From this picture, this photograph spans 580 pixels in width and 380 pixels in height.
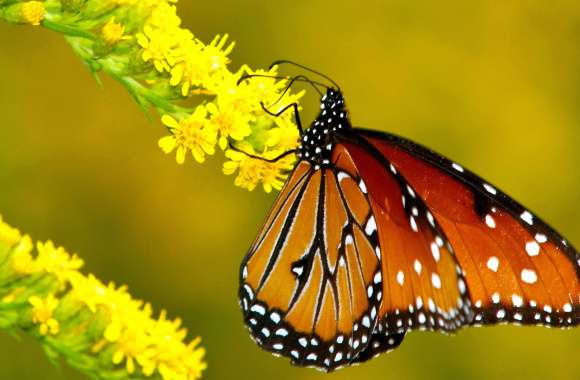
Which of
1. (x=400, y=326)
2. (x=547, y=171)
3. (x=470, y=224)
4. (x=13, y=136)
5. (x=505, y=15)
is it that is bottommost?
(x=400, y=326)

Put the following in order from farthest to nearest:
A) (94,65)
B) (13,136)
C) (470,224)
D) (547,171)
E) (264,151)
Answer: (547,171) → (13,136) → (470,224) → (264,151) → (94,65)

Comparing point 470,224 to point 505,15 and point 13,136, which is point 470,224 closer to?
point 13,136

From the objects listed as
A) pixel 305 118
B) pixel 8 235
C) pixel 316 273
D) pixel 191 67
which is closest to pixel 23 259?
pixel 8 235

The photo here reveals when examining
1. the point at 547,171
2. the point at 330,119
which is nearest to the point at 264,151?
the point at 330,119

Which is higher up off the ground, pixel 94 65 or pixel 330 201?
pixel 330 201

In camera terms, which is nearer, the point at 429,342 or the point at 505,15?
the point at 429,342

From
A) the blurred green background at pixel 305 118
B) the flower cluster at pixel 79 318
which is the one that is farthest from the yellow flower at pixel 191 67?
the blurred green background at pixel 305 118

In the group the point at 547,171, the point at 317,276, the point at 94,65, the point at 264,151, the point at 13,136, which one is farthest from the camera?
the point at 547,171
